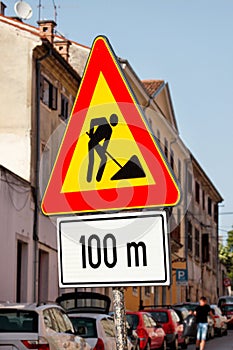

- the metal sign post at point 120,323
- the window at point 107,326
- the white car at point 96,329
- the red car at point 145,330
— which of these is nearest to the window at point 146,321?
the red car at point 145,330

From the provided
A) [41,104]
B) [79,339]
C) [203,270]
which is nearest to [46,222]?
[41,104]

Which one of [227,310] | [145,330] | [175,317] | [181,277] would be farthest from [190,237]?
[145,330]

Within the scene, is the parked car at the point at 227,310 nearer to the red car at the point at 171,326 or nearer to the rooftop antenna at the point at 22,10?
the red car at the point at 171,326

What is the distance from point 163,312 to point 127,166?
24088 millimetres

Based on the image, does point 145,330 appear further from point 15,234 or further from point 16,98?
point 16,98

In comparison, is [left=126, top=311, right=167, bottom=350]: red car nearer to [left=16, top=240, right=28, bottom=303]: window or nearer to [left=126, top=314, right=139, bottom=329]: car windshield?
[left=126, top=314, right=139, bottom=329]: car windshield

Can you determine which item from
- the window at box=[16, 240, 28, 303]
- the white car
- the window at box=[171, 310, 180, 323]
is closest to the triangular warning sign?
the white car

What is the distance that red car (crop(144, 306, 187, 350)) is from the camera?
2675 centimetres

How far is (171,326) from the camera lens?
2691 cm

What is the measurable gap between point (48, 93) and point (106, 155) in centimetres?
2438

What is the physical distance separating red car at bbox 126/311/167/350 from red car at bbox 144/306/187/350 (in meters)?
2.31

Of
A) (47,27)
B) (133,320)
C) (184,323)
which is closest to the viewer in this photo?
(133,320)

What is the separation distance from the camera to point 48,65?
28156 millimetres

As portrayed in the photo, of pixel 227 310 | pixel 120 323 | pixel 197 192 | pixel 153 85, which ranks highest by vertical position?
pixel 153 85
